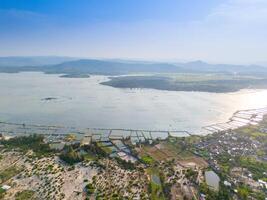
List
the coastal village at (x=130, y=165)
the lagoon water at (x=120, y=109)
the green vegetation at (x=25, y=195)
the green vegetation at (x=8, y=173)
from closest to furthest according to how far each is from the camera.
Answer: the green vegetation at (x=25, y=195) → the coastal village at (x=130, y=165) → the green vegetation at (x=8, y=173) → the lagoon water at (x=120, y=109)

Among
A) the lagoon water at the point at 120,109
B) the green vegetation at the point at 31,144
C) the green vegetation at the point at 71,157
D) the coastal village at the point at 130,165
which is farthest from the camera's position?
the lagoon water at the point at 120,109

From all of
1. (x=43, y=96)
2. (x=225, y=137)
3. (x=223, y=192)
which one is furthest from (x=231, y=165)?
(x=43, y=96)

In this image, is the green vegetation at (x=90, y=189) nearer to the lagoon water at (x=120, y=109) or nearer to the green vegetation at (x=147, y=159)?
the green vegetation at (x=147, y=159)

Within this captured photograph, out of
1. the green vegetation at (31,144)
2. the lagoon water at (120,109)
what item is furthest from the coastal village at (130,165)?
the lagoon water at (120,109)

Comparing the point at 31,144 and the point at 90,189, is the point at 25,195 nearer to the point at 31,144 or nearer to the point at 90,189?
the point at 90,189

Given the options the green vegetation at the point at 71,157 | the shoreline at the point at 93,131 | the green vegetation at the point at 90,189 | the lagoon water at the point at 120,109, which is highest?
the green vegetation at the point at 71,157

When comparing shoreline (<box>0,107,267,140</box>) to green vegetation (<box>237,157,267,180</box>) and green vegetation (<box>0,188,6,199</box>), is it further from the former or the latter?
green vegetation (<box>0,188,6,199</box>)

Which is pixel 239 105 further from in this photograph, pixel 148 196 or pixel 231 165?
pixel 148 196
